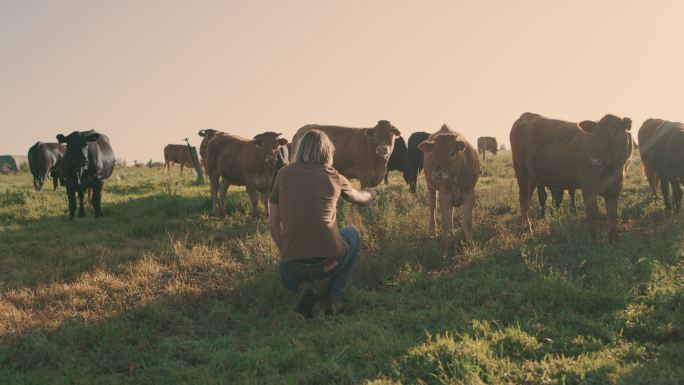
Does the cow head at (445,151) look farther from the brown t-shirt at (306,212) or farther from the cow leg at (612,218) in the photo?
the brown t-shirt at (306,212)

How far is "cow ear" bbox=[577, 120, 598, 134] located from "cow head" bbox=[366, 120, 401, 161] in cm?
432

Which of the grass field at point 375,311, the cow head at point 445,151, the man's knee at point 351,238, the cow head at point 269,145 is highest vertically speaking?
the cow head at point 269,145

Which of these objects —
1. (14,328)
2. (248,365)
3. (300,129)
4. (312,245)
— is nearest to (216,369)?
(248,365)

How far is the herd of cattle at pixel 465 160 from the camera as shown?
7730mm

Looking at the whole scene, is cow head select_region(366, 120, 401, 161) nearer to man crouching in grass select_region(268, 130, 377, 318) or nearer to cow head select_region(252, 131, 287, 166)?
cow head select_region(252, 131, 287, 166)

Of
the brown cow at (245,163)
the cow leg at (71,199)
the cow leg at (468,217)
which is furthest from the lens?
the cow leg at (71,199)

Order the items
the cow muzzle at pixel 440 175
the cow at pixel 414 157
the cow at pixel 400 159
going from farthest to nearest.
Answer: the cow at pixel 400 159 → the cow at pixel 414 157 → the cow muzzle at pixel 440 175

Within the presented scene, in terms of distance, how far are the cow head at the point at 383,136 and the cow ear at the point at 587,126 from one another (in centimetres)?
432

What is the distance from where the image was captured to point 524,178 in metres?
9.46

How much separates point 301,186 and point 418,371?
2.21 meters

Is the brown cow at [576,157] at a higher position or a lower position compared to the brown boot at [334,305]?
higher

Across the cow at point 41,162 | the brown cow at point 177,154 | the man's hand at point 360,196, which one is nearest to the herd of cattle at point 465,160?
the man's hand at point 360,196

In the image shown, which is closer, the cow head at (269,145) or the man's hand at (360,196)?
the man's hand at (360,196)

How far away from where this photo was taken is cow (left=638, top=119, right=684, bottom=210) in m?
9.43
